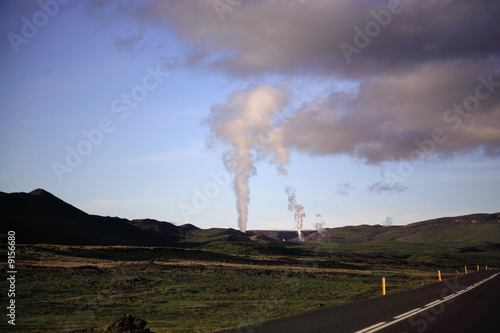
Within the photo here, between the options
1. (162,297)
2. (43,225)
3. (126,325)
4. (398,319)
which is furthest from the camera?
(43,225)

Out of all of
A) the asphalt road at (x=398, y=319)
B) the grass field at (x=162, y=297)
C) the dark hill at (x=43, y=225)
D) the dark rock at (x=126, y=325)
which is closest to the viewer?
the asphalt road at (x=398, y=319)

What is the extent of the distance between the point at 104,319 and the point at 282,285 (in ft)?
88.4

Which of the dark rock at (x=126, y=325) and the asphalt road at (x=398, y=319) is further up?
the asphalt road at (x=398, y=319)

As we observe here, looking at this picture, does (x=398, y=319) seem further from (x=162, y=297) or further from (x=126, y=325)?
(x=162, y=297)

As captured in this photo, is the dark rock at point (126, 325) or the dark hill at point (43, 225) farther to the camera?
the dark hill at point (43, 225)

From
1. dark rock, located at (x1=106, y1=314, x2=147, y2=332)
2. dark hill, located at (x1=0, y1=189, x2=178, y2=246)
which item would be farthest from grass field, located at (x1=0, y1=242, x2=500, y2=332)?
dark hill, located at (x1=0, y1=189, x2=178, y2=246)

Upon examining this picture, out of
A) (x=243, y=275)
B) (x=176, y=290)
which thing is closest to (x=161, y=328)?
(x=176, y=290)

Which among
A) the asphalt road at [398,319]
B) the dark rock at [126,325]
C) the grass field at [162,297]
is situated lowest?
the grass field at [162,297]

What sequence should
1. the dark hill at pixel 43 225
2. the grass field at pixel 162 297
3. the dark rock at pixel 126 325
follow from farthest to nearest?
the dark hill at pixel 43 225, the grass field at pixel 162 297, the dark rock at pixel 126 325

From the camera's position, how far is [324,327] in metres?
15.0

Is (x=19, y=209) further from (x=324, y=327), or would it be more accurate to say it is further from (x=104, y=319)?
(x=324, y=327)

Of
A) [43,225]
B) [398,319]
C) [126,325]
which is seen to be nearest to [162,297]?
[126,325]

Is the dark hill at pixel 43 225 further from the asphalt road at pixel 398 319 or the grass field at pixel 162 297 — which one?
the asphalt road at pixel 398 319

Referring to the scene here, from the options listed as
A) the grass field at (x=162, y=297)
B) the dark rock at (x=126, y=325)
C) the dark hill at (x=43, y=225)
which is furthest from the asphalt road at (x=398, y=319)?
the dark hill at (x=43, y=225)
